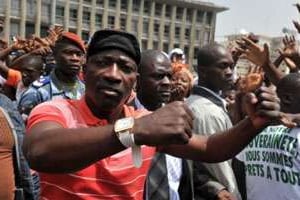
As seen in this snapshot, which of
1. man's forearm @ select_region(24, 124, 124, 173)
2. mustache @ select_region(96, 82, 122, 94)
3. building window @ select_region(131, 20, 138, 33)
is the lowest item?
building window @ select_region(131, 20, 138, 33)

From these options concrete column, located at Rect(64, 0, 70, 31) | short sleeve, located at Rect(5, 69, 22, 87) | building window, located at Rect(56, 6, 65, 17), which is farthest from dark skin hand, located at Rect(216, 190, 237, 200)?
building window, located at Rect(56, 6, 65, 17)

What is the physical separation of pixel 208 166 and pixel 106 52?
1.75 m

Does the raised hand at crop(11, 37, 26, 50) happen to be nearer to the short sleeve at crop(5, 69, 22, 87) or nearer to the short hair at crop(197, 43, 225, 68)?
the short sleeve at crop(5, 69, 22, 87)

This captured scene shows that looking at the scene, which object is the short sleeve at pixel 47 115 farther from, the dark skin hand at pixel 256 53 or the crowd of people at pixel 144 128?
the dark skin hand at pixel 256 53

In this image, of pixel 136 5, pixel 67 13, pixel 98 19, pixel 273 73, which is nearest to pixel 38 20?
pixel 67 13

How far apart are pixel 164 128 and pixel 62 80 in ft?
10.6

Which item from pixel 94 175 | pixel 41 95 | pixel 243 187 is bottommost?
pixel 243 187

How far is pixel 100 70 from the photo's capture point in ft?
6.07

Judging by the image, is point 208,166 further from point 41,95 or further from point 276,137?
point 41,95

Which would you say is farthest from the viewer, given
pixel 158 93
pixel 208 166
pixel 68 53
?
pixel 68 53

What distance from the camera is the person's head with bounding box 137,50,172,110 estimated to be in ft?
12.6

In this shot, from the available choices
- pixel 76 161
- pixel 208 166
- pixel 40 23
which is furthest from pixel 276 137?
pixel 40 23

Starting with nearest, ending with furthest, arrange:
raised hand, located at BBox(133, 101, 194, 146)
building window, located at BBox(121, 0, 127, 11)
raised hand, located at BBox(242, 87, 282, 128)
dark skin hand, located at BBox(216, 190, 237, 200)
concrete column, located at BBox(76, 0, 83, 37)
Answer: raised hand, located at BBox(133, 101, 194, 146) → raised hand, located at BBox(242, 87, 282, 128) → dark skin hand, located at BBox(216, 190, 237, 200) → concrete column, located at BBox(76, 0, 83, 37) → building window, located at BBox(121, 0, 127, 11)

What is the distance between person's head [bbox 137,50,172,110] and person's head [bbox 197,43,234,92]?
30cm
